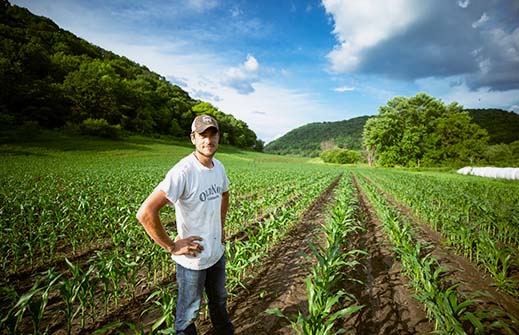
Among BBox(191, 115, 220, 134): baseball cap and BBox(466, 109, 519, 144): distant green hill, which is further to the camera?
BBox(466, 109, 519, 144): distant green hill

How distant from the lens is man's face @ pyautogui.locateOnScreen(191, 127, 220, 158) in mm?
1987

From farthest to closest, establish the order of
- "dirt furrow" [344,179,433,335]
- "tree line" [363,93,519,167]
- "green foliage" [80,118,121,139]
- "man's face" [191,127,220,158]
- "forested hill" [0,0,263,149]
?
"tree line" [363,93,519,167], "green foliage" [80,118,121,139], "forested hill" [0,0,263,149], "dirt furrow" [344,179,433,335], "man's face" [191,127,220,158]

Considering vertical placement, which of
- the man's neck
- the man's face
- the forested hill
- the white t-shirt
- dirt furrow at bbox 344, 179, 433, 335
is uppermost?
the forested hill

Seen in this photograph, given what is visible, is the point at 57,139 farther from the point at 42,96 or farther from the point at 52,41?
the point at 52,41

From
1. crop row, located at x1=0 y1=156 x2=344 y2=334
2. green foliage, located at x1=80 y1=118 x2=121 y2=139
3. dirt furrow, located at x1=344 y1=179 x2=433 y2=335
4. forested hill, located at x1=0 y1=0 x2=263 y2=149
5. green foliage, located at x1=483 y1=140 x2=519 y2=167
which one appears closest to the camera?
crop row, located at x1=0 y1=156 x2=344 y2=334

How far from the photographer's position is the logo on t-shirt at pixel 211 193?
6.53 ft

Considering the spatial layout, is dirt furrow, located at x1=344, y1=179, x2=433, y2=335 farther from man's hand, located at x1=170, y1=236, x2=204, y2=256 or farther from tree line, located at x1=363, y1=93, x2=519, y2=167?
tree line, located at x1=363, y1=93, x2=519, y2=167

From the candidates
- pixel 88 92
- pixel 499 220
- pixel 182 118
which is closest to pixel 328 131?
pixel 182 118

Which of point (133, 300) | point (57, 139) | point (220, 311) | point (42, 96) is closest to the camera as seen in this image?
point (220, 311)

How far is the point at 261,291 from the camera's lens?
3725 mm

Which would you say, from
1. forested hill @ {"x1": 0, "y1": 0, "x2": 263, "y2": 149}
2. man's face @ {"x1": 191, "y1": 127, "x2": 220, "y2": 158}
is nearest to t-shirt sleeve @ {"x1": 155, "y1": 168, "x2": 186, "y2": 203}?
man's face @ {"x1": 191, "y1": 127, "x2": 220, "y2": 158}

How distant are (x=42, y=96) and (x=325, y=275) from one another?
48.6 m

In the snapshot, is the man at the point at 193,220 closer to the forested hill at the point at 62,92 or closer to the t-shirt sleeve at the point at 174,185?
the t-shirt sleeve at the point at 174,185

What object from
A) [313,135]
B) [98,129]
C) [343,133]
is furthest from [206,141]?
[313,135]
